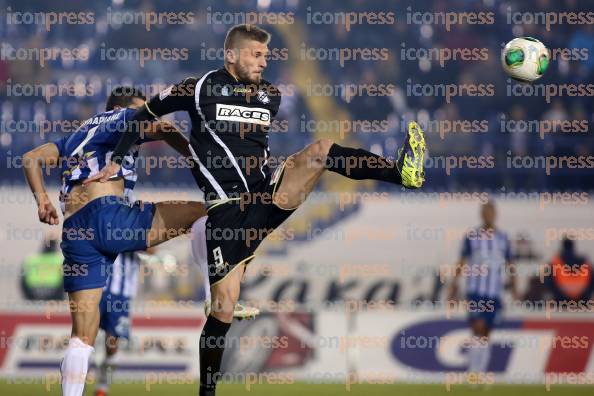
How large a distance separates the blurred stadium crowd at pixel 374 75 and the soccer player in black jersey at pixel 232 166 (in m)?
6.69

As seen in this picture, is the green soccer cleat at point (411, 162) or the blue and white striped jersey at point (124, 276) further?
the blue and white striped jersey at point (124, 276)

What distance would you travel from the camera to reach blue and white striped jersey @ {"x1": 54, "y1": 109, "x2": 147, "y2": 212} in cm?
656

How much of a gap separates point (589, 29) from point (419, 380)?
689 centimetres

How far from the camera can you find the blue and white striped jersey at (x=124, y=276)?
28.6ft

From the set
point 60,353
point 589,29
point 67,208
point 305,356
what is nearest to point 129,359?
point 60,353

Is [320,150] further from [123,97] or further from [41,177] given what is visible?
[41,177]

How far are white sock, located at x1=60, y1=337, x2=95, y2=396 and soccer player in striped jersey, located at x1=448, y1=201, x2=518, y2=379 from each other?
5924mm

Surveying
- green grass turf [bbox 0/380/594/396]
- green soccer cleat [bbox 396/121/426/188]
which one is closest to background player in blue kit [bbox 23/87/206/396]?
green soccer cleat [bbox 396/121/426/188]

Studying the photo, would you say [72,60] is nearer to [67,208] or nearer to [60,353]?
[60,353]

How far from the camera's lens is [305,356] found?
11.3m

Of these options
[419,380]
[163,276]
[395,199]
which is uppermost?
[395,199]

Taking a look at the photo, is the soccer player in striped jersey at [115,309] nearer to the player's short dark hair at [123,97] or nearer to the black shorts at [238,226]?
the player's short dark hair at [123,97]

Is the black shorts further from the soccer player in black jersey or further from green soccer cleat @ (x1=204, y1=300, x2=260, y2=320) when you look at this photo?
green soccer cleat @ (x1=204, y1=300, x2=260, y2=320)

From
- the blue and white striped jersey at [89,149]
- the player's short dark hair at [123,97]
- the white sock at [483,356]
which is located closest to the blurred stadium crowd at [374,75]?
the white sock at [483,356]
